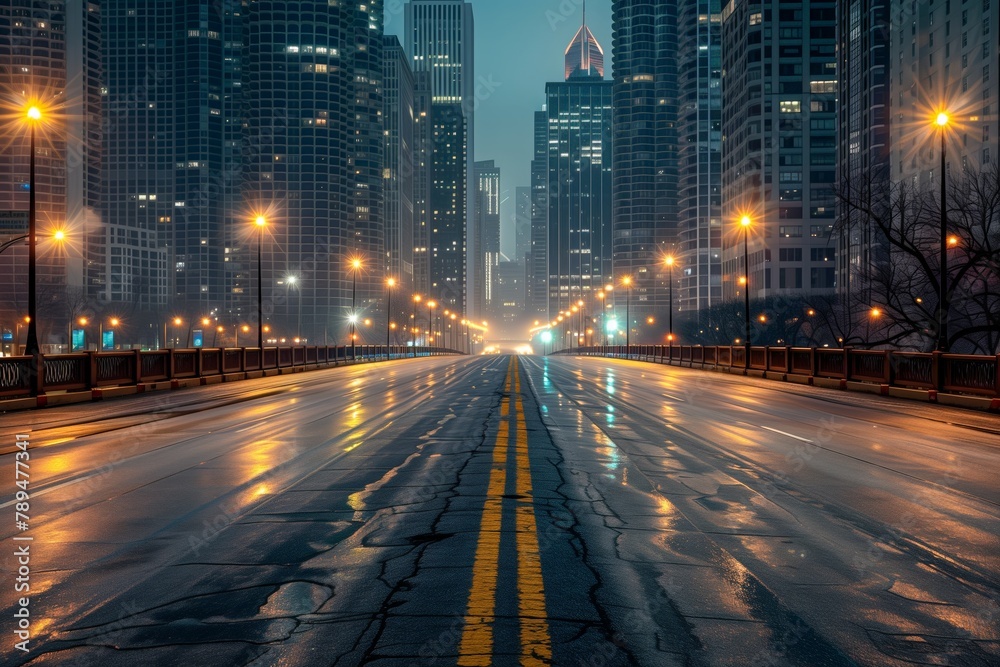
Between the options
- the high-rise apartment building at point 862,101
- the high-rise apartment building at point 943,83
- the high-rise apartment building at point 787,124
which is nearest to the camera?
the high-rise apartment building at point 943,83

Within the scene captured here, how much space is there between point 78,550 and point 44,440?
8.07 metres

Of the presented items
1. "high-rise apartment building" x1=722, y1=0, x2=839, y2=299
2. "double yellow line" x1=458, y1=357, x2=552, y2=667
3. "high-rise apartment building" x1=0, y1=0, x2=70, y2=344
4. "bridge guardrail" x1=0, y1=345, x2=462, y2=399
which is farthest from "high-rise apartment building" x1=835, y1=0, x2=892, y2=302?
"high-rise apartment building" x1=0, y1=0, x2=70, y2=344

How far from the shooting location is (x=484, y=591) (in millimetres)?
4512

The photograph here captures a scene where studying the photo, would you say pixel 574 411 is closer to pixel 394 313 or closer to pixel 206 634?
pixel 206 634

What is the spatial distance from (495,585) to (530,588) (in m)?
0.22

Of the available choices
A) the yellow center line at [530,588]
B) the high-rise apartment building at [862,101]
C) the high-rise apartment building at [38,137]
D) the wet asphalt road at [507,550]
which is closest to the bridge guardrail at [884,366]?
the wet asphalt road at [507,550]

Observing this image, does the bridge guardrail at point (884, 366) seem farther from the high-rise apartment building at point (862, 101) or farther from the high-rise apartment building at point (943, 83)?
the high-rise apartment building at point (862, 101)

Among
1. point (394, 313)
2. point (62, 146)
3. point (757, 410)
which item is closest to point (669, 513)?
point (757, 410)

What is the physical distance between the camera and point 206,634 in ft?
13.0

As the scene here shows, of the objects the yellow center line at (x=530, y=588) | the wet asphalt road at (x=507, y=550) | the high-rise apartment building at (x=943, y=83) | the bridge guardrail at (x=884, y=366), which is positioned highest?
the high-rise apartment building at (x=943, y=83)

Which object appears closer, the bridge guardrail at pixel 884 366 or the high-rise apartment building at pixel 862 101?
the bridge guardrail at pixel 884 366

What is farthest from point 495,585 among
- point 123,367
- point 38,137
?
point 38,137

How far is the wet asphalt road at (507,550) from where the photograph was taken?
3867 millimetres

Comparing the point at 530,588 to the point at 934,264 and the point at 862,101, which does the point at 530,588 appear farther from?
the point at 862,101
